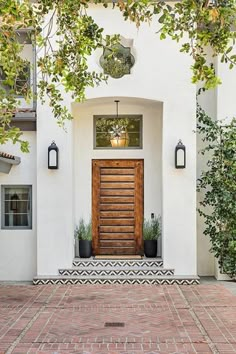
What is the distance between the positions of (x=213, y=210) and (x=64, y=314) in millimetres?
5095

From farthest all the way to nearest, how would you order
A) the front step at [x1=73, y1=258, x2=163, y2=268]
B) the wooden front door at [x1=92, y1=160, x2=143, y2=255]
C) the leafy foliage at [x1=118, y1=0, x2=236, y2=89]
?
the wooden front door at [x1=92, y1=160, x2=143, y2=255] < the front step at [x1=73, y1=258, x2=163, y2=268] < the leafy foliage at [x1=118, y1=0, x2=236, y2=89]

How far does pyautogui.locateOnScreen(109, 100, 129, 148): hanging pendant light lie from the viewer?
12258 mm

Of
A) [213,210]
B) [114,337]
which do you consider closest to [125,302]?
[114,337]

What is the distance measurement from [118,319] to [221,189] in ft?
14.2

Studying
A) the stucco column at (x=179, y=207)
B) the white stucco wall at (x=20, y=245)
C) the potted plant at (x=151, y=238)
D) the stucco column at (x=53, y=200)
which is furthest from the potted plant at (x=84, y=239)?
the stucco column at (x=179, y=207)

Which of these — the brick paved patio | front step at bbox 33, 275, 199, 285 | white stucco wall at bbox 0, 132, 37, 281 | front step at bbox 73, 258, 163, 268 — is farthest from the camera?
white stucco wall at bbox 0, 132, 37, 281

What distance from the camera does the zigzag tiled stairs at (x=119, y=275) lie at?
11.2 m

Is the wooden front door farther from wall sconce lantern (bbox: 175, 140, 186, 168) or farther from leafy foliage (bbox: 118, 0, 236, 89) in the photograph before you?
Result: leafy foliage (bbox: 118, 0, 236, 89)

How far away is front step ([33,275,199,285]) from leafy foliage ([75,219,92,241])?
43.1 inches

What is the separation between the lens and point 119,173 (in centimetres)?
1224

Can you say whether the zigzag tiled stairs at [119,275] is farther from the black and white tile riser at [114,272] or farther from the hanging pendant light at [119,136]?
the hanging pendant light at [119,136]

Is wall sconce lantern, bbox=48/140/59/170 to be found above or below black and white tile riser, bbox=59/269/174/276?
above

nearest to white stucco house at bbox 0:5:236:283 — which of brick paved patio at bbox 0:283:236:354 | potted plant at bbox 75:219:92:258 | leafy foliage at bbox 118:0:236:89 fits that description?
potted plant at bbox 75:219:92:258

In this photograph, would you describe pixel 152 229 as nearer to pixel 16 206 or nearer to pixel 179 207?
pixel 179 207
